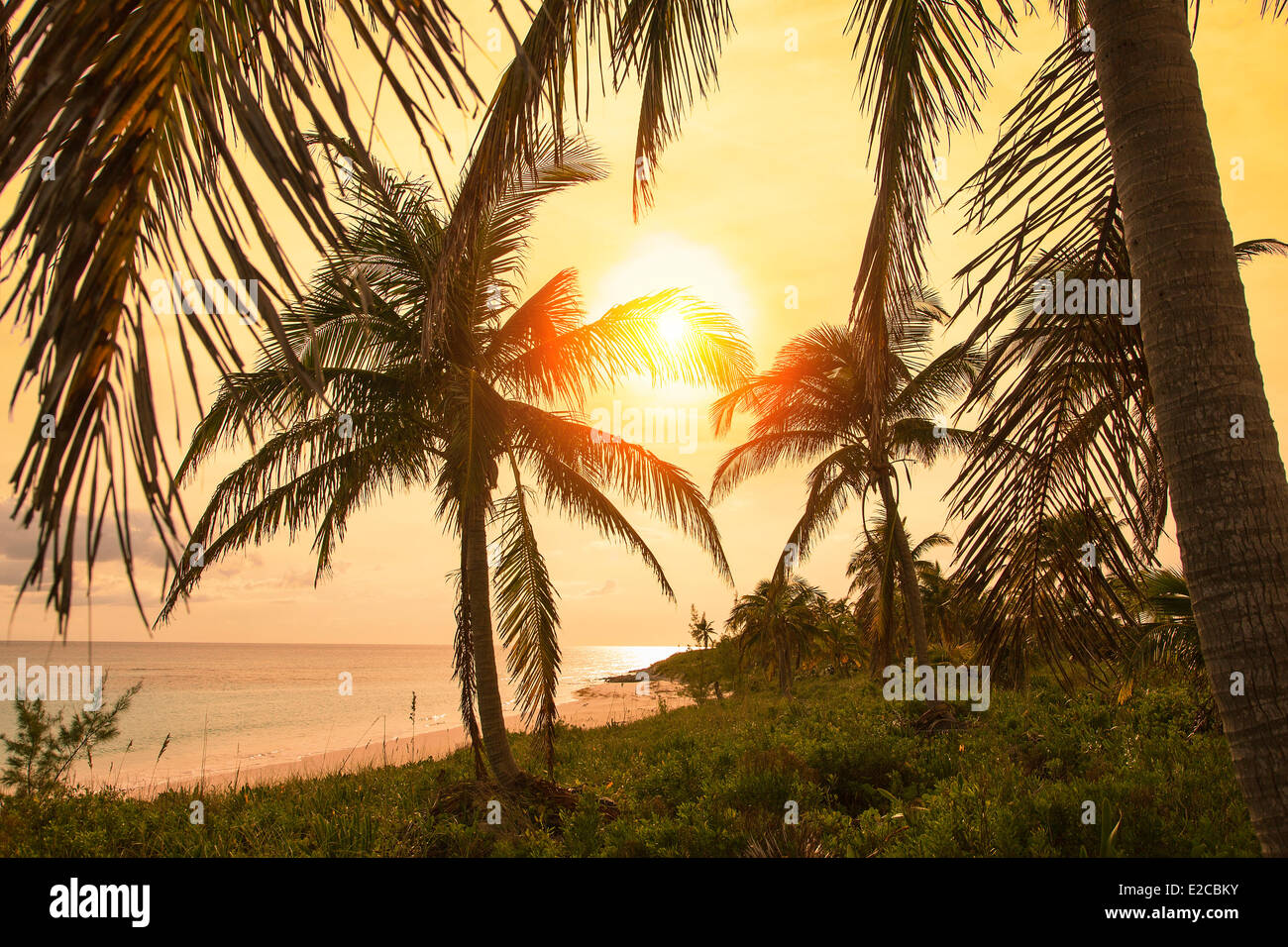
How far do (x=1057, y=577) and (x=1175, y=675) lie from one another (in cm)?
1003

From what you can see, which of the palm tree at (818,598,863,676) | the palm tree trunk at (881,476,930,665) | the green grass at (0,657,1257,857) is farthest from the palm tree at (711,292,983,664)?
the palm tree at (818,598,863,676)

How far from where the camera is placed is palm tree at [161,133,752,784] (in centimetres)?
852

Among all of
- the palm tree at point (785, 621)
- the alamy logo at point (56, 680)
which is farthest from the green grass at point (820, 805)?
the palm tree at point (785, 621)

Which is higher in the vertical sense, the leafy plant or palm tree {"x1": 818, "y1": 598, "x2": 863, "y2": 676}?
the leafy plant

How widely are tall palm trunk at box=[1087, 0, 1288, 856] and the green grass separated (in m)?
3.48

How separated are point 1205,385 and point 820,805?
22.4 ft

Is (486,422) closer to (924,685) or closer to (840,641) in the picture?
(924,685)
